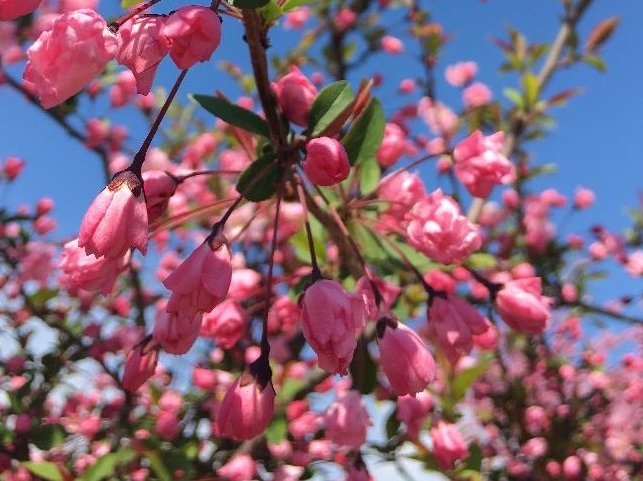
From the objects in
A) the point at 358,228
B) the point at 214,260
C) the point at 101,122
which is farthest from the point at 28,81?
the point at 101,122

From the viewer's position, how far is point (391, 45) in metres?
3.37

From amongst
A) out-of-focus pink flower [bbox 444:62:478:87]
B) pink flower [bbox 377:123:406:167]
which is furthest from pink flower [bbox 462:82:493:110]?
pink flower [bbox 377:123:406:167]

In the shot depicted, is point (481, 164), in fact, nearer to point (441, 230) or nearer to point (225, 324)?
point (441, 230)

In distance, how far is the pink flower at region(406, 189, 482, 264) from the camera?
984 millimetres

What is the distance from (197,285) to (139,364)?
0.84 ft

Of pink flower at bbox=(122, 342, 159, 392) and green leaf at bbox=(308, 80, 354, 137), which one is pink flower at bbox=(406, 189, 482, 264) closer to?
green leaf at bbox=(308, 80, 354, 137)

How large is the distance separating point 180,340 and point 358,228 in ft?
1.67

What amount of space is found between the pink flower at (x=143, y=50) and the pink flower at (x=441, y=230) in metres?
0.50

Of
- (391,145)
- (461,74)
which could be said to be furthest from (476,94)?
(391,145)

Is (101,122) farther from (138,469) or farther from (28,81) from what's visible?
(28,81)

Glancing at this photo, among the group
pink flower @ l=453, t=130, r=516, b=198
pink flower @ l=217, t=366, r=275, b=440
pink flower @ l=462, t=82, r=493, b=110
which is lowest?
pink flower @ l=217, t=366, r=275, b=440

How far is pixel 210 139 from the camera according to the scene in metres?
3.20

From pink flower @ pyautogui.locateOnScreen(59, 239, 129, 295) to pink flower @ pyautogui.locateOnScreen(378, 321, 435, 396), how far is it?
391mm

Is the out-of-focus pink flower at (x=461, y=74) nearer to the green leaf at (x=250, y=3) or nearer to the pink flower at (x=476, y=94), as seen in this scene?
the pink flower at (x=476, y=94)
